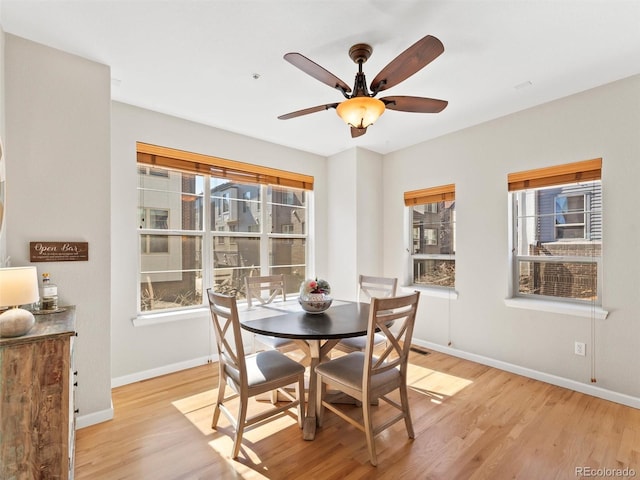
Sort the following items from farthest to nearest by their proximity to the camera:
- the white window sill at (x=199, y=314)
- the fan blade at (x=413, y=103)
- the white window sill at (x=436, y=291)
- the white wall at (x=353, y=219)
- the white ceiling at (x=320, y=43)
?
the white wall at (x=353, y=219) → the white window sill at (x=436, y=291) → the white window sill at (x=199, y=314) → the fan blade at (x=413, y=103) → the white ceiling at (x=320, y=43)

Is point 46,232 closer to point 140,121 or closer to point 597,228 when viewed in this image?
point 140,121

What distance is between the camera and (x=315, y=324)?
7.08 feet

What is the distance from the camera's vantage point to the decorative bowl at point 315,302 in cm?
243

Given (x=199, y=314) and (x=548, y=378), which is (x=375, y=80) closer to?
(x=199, y=314)

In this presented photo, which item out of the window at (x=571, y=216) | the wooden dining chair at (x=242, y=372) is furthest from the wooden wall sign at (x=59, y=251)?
the window at (x=571, y=216)

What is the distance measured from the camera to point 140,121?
2994mm

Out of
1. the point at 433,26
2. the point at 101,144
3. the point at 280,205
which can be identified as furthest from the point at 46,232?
the point at 433,26

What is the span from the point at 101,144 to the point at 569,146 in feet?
13.0

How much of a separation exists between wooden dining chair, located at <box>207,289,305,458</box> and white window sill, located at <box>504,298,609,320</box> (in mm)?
2355

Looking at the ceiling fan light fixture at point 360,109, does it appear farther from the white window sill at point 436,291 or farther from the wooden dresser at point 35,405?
the white window sill at point 436,291

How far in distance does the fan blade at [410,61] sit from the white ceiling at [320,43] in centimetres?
37

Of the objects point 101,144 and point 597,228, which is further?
point 597,228

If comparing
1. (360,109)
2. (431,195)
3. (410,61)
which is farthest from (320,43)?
(431,195)

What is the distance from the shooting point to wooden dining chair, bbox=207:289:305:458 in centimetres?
188
